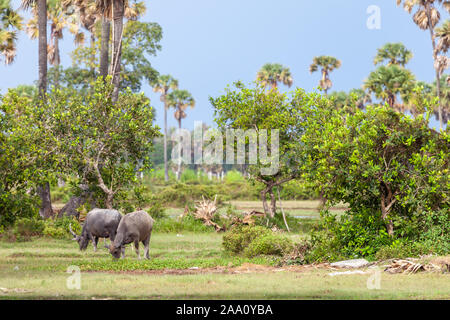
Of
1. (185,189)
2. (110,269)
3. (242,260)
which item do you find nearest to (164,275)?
(110,269)

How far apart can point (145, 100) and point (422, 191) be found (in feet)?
48.5

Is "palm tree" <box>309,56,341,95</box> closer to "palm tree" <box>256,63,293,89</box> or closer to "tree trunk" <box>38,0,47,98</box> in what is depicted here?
"palm tree" <box>256,63,293,89</box>

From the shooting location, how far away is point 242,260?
19.5m

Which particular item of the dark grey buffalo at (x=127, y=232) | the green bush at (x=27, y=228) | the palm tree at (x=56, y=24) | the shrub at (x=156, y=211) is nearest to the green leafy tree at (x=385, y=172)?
the dark grey buffalo at (x=127, y=232)

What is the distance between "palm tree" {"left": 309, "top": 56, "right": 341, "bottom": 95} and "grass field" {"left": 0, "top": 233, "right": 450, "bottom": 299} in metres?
65.7

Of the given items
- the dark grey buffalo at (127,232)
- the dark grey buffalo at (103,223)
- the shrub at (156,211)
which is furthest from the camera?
the shrub at (156,211)

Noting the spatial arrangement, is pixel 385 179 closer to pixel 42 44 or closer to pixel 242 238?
pixel 242 238

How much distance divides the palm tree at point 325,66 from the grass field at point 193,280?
6570 centimetres

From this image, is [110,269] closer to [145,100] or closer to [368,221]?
[368,221]

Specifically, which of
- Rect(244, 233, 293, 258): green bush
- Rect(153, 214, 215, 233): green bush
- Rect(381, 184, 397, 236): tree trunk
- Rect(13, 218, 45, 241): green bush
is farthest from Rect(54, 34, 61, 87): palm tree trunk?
Rect(381, 184, 397, 236): tree trunk

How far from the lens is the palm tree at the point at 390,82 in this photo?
53094 millimetres

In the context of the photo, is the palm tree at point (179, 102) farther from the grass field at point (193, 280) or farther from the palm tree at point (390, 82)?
the grass field at point (193, 280)

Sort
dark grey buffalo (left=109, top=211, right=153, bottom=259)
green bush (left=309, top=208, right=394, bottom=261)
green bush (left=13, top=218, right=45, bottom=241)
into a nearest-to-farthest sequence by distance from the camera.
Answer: green bush (left=309, top=208, right=394, bottom=261)
dark grey buffalo (left=109, top=211, right=153, bottom=259)
green bush (left=13, top=218, right=45, bottom=241)

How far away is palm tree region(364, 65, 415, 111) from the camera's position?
53.1 metres
